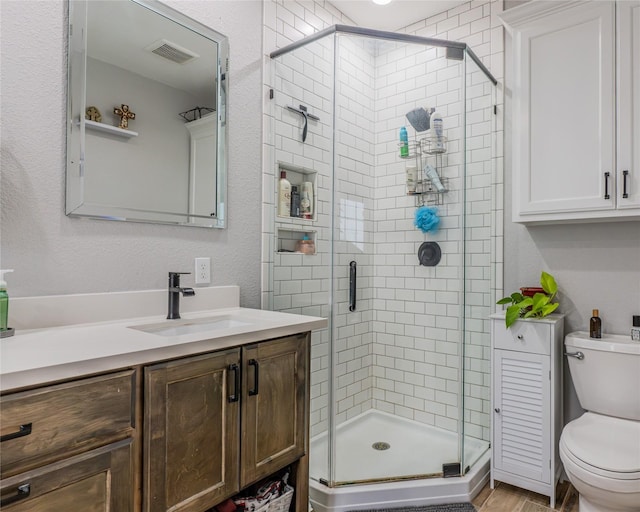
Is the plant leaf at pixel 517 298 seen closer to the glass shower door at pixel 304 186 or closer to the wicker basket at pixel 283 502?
the glass shower door at pixel 304 186

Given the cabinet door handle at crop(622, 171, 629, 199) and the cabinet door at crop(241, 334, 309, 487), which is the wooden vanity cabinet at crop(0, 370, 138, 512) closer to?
the cabinet door at crop(241, 334, 309, 487)

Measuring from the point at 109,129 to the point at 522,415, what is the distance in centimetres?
240

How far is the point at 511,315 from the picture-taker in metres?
2.12

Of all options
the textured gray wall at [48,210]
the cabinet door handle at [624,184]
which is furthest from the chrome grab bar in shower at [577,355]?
the textured gray wall at [48,210]

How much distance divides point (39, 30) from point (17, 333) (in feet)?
3.45

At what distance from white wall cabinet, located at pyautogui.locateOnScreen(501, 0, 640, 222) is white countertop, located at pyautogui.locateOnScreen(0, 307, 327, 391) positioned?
4.73ft

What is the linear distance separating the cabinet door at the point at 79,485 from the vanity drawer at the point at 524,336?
188 cm

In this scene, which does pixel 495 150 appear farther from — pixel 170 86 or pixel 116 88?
pixel 116 88

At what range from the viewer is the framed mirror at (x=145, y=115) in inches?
60.4

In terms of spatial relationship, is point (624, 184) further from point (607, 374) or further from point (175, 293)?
point (175, 293)

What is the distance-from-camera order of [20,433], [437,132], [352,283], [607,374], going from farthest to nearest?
[437,132]
[352,283]
[607,374]
[20,433]

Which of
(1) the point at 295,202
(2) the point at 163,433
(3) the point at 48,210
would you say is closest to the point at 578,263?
(1) the point at 295,202

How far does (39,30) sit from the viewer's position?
4.70 ft

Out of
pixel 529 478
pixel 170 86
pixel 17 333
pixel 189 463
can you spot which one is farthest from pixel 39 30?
pixel 529 478
